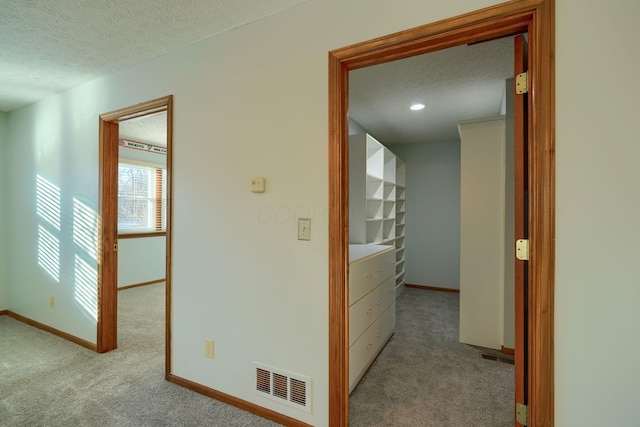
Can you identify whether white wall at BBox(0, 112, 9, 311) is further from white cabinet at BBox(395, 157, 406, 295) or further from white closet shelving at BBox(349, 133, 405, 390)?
white cabinet at BBox(395, 157, 406, 295)

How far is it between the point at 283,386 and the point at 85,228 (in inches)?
95.3

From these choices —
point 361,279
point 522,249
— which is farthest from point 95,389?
point 522,249

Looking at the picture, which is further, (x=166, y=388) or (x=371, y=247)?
(x=371, y=247)

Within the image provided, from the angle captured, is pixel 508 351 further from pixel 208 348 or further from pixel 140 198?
pixel 140 198

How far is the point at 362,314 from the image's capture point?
2254mm

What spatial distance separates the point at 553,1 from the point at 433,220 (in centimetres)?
429

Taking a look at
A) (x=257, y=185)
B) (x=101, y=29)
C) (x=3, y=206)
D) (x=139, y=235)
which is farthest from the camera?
(x=139, y=235)

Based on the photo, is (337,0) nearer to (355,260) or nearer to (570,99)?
(570,99)

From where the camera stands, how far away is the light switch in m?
1.80

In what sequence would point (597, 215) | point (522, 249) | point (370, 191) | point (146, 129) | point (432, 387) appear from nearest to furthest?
point (597, 215) < point (522, 249) < point (432, 387) < point (370, 191) < point (146, 129)

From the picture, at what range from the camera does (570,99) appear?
1151 millimetres

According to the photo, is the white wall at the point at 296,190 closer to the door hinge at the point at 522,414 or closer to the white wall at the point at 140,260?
the door hinge at the point at 522,414

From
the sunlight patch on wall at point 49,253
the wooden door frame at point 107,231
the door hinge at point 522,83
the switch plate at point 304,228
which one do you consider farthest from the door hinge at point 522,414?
the sunlight patch on wall at point 49,253

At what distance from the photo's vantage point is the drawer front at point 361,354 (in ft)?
6.79
